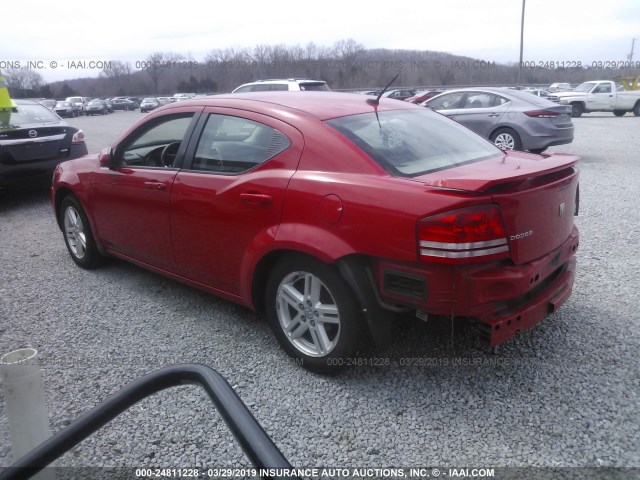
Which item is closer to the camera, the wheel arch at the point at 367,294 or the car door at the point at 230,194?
the wheel arch at the point at 367,294

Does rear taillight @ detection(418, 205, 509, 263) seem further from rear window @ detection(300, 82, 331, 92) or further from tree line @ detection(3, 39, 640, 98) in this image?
tree line @ detection(3, 39, 640, 98)

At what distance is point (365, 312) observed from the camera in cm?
278

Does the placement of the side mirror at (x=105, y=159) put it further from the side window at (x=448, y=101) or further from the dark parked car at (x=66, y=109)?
the dark parked car at (x=66, y=109)

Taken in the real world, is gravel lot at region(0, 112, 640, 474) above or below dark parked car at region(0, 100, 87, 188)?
below

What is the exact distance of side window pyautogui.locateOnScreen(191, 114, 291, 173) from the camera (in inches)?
129

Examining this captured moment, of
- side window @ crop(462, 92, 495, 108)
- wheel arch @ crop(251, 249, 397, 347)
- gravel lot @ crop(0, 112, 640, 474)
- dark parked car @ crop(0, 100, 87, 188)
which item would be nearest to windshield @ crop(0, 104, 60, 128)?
dark parked car @ crop(0, 100, 87, 188)

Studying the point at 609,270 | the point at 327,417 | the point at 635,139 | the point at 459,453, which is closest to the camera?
the point at 459,453

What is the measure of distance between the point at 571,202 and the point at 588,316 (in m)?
1.01

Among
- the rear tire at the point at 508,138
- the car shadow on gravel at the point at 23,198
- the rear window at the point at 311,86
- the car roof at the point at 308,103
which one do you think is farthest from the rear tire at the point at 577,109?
the car roof at the point at 308,103

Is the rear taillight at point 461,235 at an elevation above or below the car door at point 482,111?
below

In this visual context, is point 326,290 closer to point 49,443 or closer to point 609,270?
point 49,443

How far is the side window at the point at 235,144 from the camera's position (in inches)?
129

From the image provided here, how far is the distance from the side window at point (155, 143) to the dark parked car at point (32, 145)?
3710 mm

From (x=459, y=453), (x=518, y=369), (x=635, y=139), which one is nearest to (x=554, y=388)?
(x=518, y=369)
